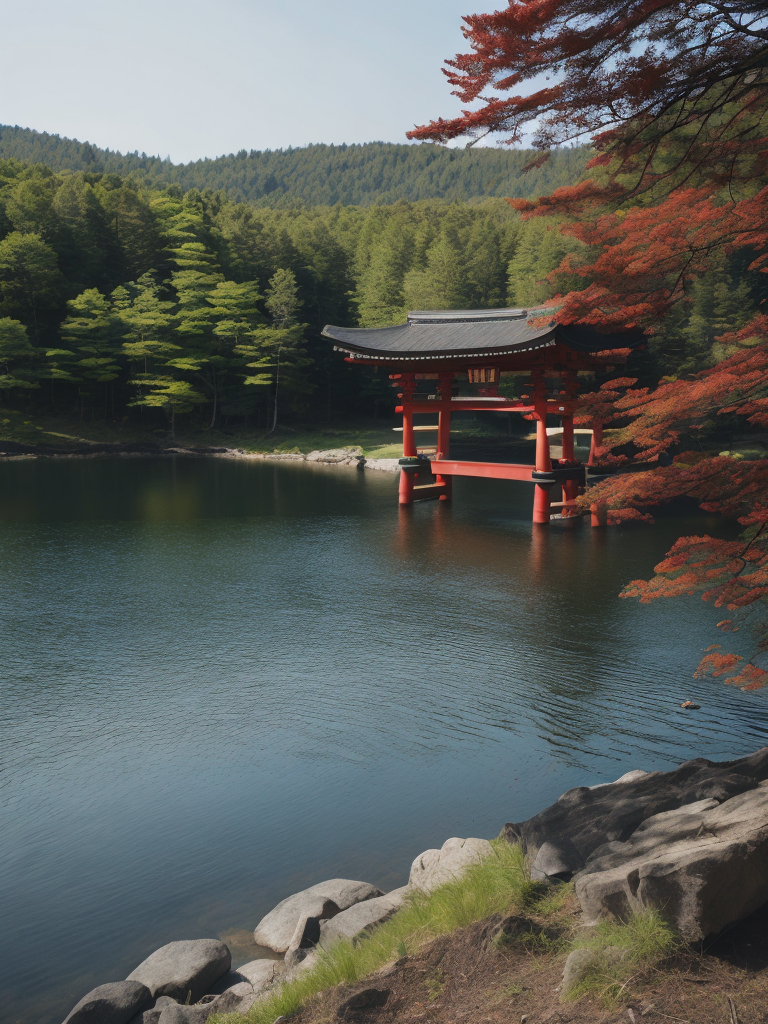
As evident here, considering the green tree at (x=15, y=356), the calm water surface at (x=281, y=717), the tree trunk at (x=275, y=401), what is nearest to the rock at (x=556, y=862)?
the calm water surface at (x=281, y=717)

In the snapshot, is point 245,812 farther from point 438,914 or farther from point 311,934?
point 438,914

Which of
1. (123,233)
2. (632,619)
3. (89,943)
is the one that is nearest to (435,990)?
(89,943)

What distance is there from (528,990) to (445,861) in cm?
172

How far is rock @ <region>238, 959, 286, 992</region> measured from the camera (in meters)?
3.80

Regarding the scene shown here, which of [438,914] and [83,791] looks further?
[83,791]

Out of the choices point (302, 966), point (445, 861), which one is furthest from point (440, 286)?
point (302, 966)

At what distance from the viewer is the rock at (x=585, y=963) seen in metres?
2.76

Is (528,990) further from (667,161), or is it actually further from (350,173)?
(350,173)

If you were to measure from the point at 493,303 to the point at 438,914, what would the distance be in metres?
39.6

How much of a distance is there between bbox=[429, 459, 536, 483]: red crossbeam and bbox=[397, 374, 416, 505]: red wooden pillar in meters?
0.72

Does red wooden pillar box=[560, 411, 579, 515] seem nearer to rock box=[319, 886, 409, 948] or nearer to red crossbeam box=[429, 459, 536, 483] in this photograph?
red crossbeam box=[429, 459, 536, 483]

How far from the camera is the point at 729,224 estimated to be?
16.0 ft

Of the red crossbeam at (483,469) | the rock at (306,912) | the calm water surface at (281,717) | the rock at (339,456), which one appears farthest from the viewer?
the rock at (339,456)

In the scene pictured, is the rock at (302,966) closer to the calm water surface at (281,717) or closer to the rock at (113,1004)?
the calm water surface at (281,717)
